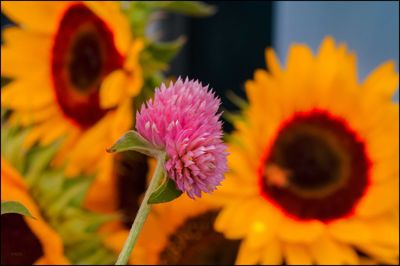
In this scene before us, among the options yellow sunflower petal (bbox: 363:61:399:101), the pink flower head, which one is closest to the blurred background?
yellow sunflower petal (bbox: 363:61:399:101)

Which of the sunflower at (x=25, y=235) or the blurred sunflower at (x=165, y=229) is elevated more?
the sunflower at (x=25, y=235)

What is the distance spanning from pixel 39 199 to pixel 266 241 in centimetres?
8

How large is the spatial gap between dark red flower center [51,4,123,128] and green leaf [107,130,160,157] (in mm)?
166

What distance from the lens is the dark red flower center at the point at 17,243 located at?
234 mm

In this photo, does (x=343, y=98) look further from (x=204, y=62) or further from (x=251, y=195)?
(x=204, y=62)

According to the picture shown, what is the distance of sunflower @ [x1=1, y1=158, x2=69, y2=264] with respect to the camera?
24cm

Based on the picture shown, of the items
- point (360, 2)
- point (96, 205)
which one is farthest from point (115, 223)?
point (360, 2)

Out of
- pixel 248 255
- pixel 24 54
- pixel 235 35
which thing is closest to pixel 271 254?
pixel 248 255

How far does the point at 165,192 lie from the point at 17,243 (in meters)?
0.14

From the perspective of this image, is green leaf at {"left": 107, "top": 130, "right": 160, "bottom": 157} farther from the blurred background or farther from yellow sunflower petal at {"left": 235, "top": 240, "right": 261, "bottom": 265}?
the blurred background

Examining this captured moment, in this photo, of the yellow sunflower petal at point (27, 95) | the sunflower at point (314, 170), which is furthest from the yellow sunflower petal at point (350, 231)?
the yellow sunflower petal at point (27, 95)

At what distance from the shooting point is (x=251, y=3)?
548mm

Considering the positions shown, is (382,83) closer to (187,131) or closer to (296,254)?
(296,254)

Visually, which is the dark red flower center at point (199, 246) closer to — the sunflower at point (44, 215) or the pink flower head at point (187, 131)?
the sunflower at point (44, 215)
